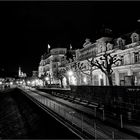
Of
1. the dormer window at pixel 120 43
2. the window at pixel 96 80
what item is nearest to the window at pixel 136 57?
the dormer window at pixel 120 43

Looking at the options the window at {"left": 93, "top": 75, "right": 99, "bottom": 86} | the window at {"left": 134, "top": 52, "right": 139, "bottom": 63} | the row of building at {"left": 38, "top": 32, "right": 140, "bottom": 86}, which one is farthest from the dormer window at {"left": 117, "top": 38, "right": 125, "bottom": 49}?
the window at {"left": 93, "top": 75, "right": 99, "bottom": 86}

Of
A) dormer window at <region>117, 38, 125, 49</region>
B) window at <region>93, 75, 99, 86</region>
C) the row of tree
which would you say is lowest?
window at <region>93, 75, 99, 86</region>

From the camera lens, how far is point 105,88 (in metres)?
23.2

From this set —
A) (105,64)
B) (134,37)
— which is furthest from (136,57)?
(105,64)

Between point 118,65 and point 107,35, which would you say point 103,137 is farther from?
point 107,35

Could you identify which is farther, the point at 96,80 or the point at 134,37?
the point at 96,80

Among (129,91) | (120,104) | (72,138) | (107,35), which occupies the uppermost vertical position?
(107,35)

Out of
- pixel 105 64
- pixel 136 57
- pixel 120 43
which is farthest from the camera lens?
pixel 105 64

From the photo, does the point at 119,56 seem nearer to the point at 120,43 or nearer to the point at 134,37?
the point at 120,43

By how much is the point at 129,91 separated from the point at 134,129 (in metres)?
5.50

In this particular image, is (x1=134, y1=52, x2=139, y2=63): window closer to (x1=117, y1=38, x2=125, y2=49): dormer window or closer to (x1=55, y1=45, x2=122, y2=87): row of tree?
(x1=117, y1=38, x2=125, y2=49): dormer window

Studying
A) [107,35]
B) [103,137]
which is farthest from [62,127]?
[107,35]

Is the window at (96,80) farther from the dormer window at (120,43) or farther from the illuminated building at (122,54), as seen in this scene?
the dormer window at (120,43)

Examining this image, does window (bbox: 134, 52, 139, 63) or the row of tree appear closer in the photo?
the row of tree
